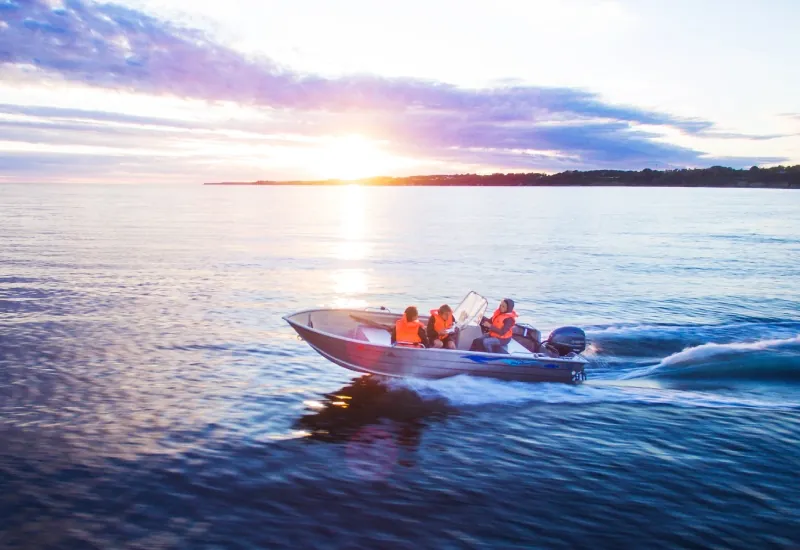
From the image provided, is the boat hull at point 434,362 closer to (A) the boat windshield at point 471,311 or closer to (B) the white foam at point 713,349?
(A) the boat windshield at point 471,311

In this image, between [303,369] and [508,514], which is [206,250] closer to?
[303,369]

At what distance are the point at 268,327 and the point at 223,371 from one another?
6.04 metres

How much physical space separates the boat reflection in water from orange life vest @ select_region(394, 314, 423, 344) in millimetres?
1349

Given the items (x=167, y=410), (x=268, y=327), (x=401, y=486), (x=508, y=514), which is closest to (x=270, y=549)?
(x=401, y=486)

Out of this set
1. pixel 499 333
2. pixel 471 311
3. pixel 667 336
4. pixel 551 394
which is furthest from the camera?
pixel 667 336

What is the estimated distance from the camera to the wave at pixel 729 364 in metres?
18.9

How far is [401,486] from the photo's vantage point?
1184 centimetres

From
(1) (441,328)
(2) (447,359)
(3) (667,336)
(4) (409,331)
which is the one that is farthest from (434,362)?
(3) (667,336)

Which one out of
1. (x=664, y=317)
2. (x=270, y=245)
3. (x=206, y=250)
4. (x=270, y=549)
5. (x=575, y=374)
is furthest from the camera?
(x=270, y=245)

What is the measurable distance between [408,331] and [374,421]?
2944 mm

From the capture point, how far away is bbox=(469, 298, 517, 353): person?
1789 centimetres

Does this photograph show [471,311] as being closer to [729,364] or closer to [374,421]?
[374,421]

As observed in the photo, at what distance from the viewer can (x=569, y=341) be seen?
18109 millimetres

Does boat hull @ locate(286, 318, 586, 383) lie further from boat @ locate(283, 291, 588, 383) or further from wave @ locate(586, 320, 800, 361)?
wave @ locate(586, 320, 800, 361)
